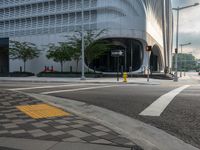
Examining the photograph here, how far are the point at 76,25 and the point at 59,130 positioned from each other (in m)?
46.3

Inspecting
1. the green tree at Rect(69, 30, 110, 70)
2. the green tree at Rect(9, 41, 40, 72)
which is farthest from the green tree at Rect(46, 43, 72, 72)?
the green tree at Rect(9, 41, 40, 72)

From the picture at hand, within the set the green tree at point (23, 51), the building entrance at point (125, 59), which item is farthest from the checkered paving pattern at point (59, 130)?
the green tree at point (23, 51)

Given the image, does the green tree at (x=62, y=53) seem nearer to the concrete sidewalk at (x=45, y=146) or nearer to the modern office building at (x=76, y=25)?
the modern office building at (x=76, y=25)

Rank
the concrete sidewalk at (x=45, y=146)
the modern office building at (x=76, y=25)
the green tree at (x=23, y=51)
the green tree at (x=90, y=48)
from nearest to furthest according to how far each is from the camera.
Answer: the concrete sidewalk at (x=45, y=146) → the green tree at (x=90, y=48) → the modern office building at (x=76, y=25) → the green tree at (x=23, y=51)

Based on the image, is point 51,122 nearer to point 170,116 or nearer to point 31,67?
point 170,116

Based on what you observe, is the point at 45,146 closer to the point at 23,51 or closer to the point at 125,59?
the point at 23,51

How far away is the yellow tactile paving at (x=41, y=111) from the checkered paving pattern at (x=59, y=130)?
316 millimetres

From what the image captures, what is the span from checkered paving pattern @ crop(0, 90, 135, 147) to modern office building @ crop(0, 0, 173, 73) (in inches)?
1570

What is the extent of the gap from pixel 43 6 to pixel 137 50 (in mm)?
20055

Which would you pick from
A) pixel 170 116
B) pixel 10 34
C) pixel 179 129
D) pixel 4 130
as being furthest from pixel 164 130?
pixel 10 34

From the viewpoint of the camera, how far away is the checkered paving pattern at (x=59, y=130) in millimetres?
5984

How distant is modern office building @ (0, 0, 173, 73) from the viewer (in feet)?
159

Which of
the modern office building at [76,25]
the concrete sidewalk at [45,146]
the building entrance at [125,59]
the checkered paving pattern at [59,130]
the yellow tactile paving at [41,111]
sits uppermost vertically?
the modern office building at [76,25]

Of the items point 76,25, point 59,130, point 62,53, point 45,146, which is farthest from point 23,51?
point 45,146
